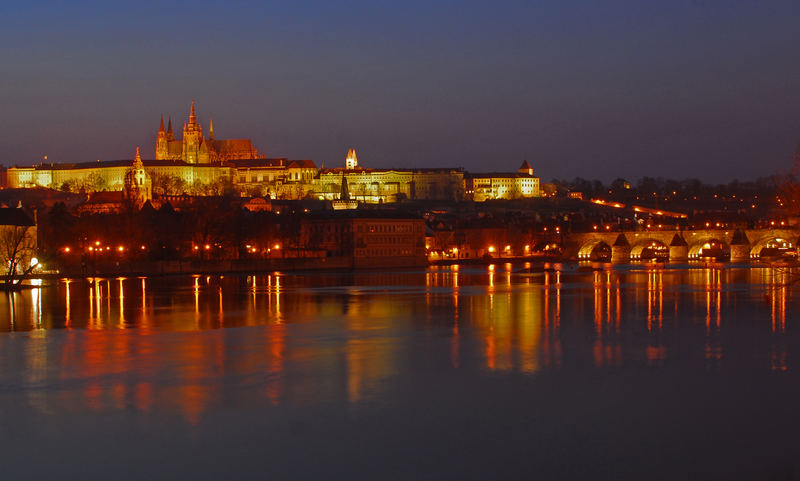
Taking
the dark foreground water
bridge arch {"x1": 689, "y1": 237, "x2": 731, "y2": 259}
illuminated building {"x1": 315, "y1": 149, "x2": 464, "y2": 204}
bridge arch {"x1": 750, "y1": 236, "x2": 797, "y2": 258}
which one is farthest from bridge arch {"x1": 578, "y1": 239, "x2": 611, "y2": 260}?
illuminated building {"x1": 315, "y1": 149, "x2": 464, "y2": 204}

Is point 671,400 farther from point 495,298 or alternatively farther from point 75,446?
point 495,298

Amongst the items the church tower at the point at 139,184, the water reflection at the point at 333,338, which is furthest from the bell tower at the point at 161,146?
the water reflection at the point at 333,338

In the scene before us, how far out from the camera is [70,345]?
20172 mm

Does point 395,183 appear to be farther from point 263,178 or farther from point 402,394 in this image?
point 402,394

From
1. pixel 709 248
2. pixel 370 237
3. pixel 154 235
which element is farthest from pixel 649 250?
pixel 154 235

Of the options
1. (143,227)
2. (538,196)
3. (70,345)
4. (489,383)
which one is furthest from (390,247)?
(538,196)

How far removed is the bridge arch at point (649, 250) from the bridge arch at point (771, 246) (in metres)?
7.42

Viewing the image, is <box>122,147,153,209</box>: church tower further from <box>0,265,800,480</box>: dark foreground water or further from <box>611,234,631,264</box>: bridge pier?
<box>0,265,800,480</box>: dark foreground water

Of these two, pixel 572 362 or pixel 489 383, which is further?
pixel 572 362

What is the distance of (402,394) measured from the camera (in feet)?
47.4

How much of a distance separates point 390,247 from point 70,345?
53292 millimetres

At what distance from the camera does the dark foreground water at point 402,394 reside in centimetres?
1098

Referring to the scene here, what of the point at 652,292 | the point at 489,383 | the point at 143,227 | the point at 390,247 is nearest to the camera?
the point at 489,383

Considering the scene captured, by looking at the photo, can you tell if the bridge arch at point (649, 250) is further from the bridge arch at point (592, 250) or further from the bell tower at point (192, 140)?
the bell tower at point (192, 140)
